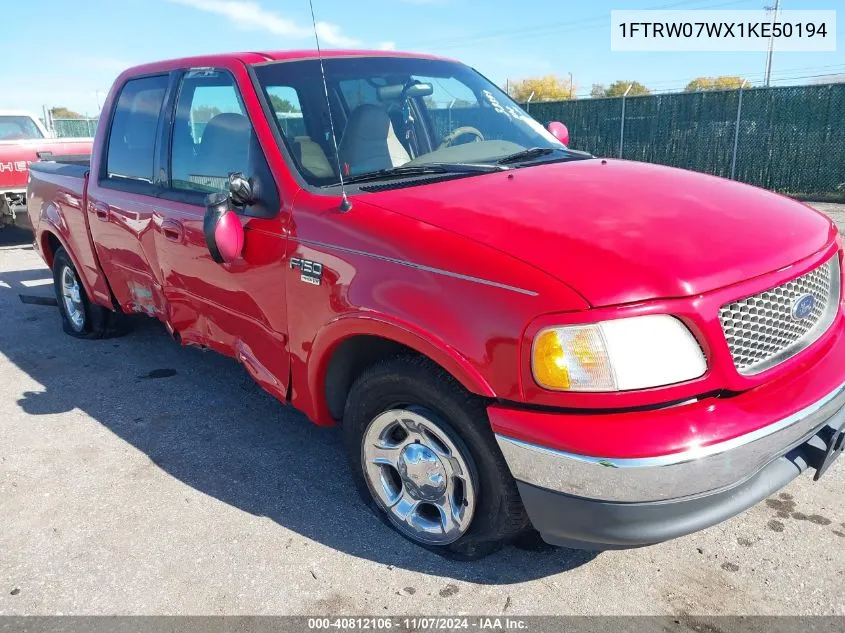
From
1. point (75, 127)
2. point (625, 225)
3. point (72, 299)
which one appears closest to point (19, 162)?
point (72, 299)

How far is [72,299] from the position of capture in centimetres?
562

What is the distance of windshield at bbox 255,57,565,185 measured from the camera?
308 centimetres

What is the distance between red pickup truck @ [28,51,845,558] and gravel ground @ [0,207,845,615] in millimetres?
222

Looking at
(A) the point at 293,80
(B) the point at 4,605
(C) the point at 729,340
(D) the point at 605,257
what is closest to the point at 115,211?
(A) the point at 293,80

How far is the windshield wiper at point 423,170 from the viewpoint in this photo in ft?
9.68

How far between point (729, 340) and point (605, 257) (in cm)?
47

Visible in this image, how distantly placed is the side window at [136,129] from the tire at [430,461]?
7.00ft

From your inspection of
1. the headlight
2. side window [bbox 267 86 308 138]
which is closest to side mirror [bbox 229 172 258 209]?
side window [bbox 267 86 308 138]

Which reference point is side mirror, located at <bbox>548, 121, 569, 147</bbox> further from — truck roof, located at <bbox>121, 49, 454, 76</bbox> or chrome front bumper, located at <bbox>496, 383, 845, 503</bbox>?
chrome front bumper, located at <bbox>496, 383, 845, 503</bbox>

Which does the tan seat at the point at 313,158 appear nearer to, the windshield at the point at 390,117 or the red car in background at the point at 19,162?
the windshield at the point at 390,117

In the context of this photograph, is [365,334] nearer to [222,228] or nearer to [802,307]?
[222,228]

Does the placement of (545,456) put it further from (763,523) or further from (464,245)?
(763,523)

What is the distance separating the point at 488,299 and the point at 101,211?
3.28 meters

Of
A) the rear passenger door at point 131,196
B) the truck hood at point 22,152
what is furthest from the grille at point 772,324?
the truck hood at point 22,152
